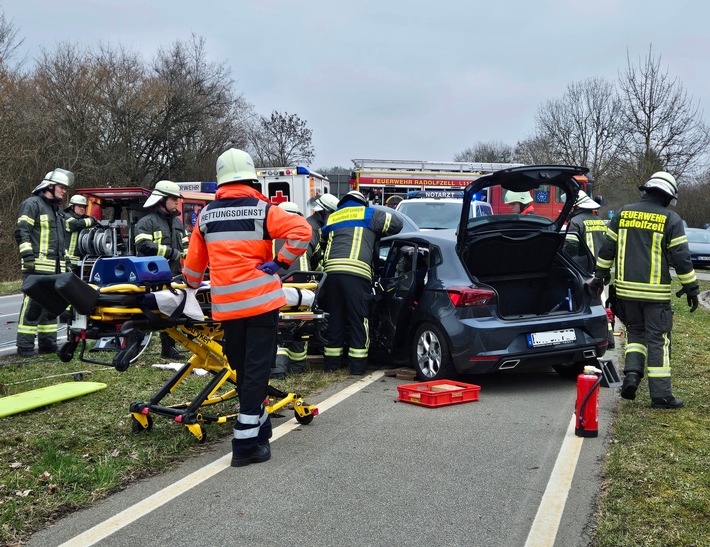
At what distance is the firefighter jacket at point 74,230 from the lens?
35.3 ft

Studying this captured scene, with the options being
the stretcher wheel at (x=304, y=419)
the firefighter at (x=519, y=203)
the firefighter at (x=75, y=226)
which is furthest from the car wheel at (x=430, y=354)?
the firefighter at (x=75, y=226)

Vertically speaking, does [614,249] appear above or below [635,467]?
above

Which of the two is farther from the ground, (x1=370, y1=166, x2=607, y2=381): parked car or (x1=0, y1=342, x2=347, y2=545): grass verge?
(x1=370, y1=166, x2=607, y2=381): parked car

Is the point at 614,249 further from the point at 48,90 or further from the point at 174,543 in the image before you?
the point at 48,90

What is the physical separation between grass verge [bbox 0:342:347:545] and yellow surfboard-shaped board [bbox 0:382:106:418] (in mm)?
57

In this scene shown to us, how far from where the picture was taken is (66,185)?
9633mm

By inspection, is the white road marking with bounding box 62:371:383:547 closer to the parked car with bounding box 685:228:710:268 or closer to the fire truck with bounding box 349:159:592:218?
the fire truck with bounding box 349:159:592:218

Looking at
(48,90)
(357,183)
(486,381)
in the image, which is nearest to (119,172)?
(48,90)

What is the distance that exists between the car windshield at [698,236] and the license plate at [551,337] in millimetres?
25308

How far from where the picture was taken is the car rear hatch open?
24.5ft

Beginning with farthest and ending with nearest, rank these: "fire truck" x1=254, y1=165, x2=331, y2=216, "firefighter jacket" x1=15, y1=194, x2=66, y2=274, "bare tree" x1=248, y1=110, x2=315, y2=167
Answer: "bare tree" x1=248, y1=110, x2=315, y2=167 < "fire truck" x1=254, y1=165, x2=331, y2=216 < "firefighter jacket" x1=15, y1=194, x2=66, y2=274

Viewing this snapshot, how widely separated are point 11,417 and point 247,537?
3326 millimetres

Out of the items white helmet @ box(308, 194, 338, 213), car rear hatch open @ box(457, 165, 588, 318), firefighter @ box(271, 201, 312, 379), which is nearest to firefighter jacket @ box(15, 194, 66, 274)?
firefighter @ box(271, 201, 312, 379)

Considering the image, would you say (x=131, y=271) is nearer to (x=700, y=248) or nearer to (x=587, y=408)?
(x=587, y=408)
